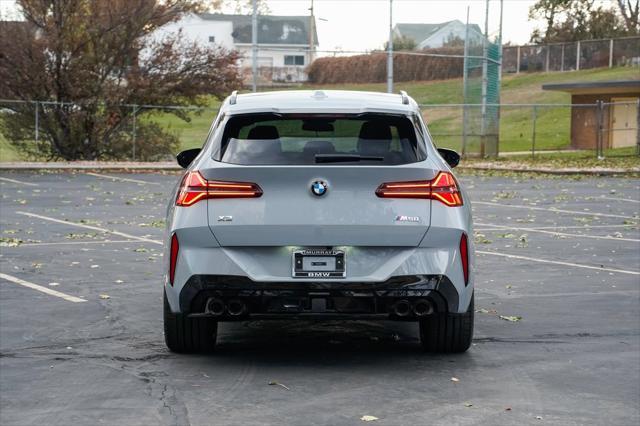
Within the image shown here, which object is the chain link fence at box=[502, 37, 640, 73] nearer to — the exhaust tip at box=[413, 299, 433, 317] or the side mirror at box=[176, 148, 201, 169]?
the side mirror at box=[176, 148, 201, 169]

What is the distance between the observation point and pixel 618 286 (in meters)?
11.2

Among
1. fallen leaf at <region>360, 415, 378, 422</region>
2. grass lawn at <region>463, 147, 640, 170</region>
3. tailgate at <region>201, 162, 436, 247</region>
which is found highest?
tailgate at <region>201, 162, 436, 247</region>

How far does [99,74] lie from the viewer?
110 feet

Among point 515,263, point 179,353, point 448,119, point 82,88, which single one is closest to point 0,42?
point 82,88

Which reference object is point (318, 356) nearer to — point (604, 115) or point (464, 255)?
point (464, 255)

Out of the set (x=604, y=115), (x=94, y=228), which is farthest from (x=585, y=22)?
(x=94, y=228)

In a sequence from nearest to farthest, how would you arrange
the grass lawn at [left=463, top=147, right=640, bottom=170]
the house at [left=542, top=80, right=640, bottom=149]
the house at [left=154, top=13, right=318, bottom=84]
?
the grass lawn at [left=463, top=147, right=640, bottom=170] → the house at [left=542, top=80, right=640, bottom=149] → the house at [left=154, top=13, right=318, bottom=84]

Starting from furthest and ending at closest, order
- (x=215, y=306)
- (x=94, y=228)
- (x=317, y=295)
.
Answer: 1. (x=94, y=228)
2. (x=215, y=306)
3. (x=317, y=295)

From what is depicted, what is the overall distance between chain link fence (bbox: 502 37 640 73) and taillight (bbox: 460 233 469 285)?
57758 mm

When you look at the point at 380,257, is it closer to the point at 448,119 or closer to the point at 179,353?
the point at 179,353

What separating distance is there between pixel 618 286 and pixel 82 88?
23867mm

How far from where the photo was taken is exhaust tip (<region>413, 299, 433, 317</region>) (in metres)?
7.30

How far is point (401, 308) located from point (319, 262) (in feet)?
1.88

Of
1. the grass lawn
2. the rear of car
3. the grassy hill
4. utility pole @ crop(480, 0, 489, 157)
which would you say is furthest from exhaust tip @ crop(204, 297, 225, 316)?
the grassy hill
